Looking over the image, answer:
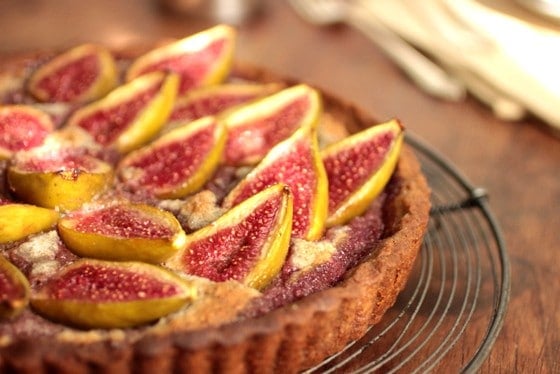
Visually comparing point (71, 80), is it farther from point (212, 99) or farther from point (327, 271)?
point (327, 271)

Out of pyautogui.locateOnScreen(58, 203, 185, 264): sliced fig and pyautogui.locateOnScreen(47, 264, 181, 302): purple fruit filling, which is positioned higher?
pyautogui.locateOnScreen(58, 203, 185, 264): sliced fig

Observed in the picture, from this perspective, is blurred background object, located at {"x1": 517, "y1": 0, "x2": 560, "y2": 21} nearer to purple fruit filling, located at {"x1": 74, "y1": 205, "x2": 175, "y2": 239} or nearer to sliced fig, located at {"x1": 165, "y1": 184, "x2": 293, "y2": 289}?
sliced fig, located at {"x1": 165, "y1": 184, "x2": 293, "y2": 289}

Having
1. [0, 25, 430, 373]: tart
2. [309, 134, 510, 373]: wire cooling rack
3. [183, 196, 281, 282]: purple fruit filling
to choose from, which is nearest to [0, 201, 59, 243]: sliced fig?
[0, 25, 430, 373]: tart

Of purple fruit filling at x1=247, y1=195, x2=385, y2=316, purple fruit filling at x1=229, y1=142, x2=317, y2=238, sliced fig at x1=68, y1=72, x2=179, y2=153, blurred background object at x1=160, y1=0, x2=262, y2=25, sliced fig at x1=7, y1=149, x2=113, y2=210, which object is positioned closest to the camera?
purple fruit filling at x1=247, y1=195, x2=385, y2=316

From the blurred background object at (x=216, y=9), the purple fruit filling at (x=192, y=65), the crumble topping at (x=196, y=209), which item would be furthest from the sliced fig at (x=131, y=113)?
the blurred background object at (x=216, y=9)

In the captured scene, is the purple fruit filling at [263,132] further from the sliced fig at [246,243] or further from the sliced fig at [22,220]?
the sliced fig at [22,220]

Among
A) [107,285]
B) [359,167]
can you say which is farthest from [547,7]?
[107,285]

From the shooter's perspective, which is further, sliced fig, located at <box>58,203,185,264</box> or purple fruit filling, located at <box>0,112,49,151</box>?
purple fruit filling, located at <box>0,112,49,151</box>
